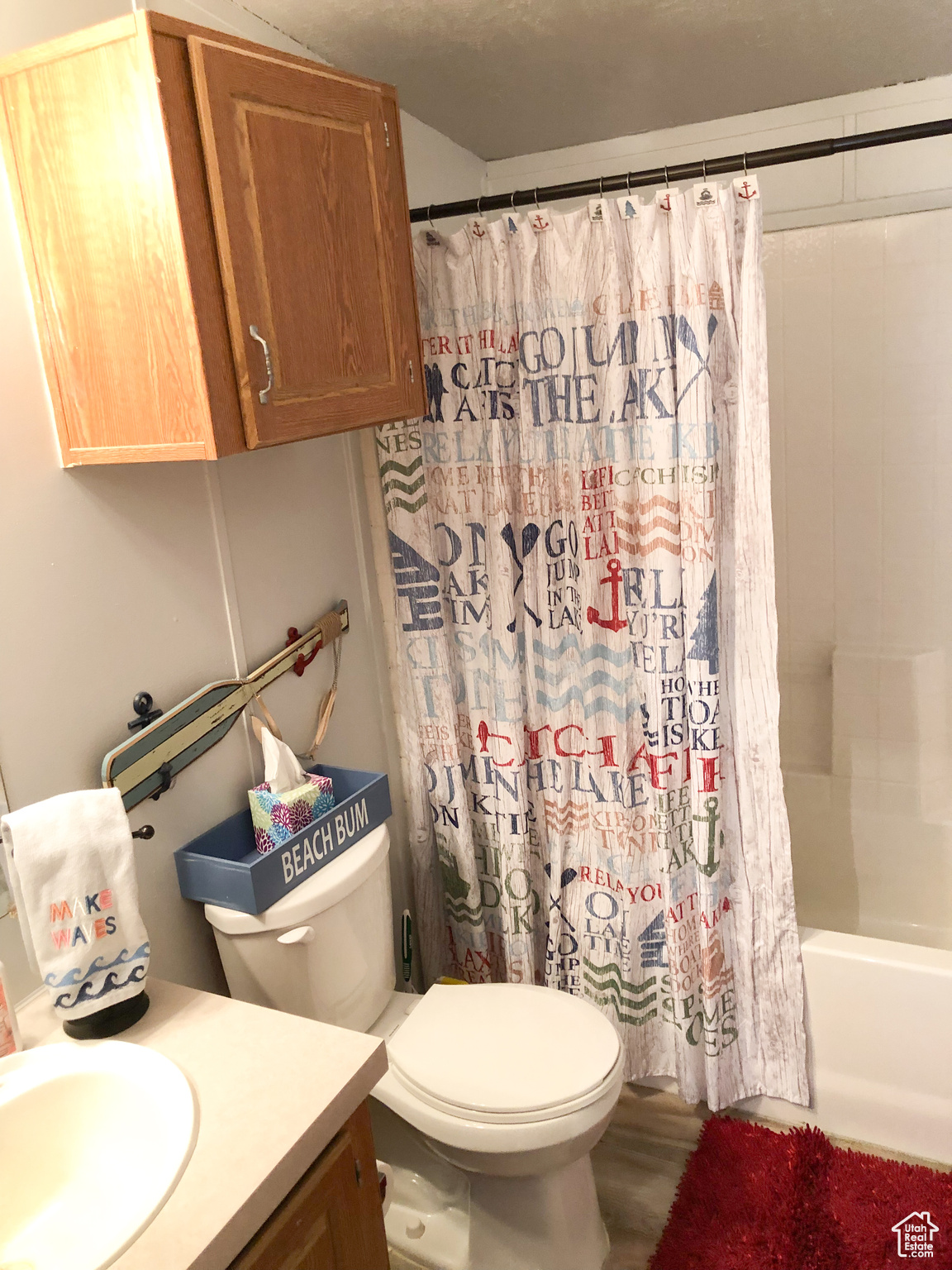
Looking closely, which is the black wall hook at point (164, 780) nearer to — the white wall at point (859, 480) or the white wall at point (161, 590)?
the white wall at point (161, 590)

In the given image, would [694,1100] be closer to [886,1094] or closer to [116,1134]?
[886,1094]

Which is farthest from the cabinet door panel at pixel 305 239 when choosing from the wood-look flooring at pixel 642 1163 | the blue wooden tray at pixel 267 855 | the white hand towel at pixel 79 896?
the wood-look flooring at pixel 642 1163

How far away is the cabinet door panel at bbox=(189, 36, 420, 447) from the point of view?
1.27m

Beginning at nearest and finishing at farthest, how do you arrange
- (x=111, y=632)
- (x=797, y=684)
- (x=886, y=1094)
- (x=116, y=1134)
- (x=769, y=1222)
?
(x=116, y=1134) → (x=111, y=632) → (x=769, y=1222) → (x=886, y=1094) → (x=797, y=684)

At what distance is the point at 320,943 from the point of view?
5.39 feet

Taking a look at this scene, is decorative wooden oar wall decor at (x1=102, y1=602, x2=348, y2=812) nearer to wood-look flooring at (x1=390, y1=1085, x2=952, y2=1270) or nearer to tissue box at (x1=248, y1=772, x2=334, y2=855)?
tissue box at (x1=248, y1=772, x2=334, y2=855)

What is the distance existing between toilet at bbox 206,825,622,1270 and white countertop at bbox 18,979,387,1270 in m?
0.25

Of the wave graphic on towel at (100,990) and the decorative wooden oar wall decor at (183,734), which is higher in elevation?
the decorative wooden oar wall decor at (183,734)

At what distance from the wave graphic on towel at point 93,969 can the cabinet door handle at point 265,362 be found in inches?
31.0

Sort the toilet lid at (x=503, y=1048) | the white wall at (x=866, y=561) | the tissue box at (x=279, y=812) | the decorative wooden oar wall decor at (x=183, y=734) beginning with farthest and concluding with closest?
the white wall at (x=866, y=561)
the tissue box at (x=279, y=812)
the toilet lid at (x=503, y=1048)
the decorative wooden oar wall decor at (x=183, y=734)

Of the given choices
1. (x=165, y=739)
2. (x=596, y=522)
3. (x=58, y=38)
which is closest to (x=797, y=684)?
(x=596, y=522)

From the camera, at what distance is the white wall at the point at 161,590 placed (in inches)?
52.2

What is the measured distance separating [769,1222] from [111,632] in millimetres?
1638

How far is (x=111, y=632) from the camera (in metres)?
1.48
